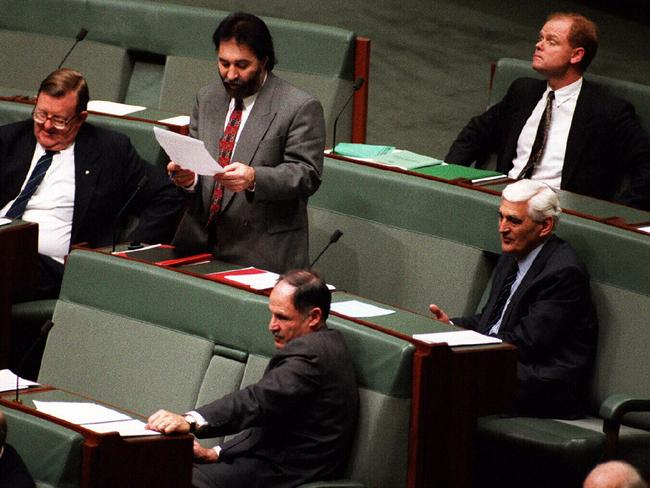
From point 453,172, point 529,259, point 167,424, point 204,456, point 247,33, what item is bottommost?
point 204,456

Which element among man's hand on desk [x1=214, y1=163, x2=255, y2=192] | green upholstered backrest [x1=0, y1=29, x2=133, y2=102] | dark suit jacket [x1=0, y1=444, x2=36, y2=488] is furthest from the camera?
green upholstered backrest [x1=0, y1=29, x2=133, y2=102]

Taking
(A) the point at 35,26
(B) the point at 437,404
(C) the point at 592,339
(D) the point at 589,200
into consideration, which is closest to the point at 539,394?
(C) the point at 592,339

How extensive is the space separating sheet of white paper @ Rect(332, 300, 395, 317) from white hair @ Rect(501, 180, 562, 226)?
334 millimetres

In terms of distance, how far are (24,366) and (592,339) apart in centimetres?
117

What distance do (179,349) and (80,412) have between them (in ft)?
1.15

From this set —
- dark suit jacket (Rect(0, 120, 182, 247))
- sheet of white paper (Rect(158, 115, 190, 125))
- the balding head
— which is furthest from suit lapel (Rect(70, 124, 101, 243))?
the balding head

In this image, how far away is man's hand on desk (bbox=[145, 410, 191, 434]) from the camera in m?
2.14

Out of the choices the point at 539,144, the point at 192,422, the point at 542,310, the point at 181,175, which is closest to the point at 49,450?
the point at 192,422

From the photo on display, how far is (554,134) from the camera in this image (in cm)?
309

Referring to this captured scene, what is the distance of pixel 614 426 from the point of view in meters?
2.38

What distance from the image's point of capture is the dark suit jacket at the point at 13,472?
201 cm

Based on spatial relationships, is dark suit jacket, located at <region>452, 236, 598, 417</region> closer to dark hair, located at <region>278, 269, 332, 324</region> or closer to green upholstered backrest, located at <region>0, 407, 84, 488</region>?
dark hair, located at <region>278, 269, 332, 324</region>

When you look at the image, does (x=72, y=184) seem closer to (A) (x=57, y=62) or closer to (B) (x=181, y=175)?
(B) (x=181, y=175)

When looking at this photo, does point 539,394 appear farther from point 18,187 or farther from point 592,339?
point 18,187
